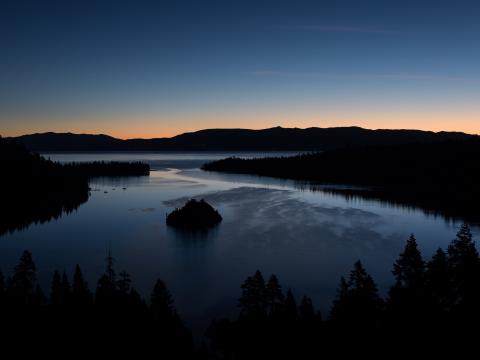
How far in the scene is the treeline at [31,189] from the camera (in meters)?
83.2

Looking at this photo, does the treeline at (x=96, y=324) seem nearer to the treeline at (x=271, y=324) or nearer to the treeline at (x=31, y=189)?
the treeline at (x=271, y=324)

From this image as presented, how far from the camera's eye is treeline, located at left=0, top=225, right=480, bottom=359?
22.5 meters

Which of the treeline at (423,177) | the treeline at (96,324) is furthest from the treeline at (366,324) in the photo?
the treeline at (423,177)

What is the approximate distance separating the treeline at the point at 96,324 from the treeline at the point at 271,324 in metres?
0.05

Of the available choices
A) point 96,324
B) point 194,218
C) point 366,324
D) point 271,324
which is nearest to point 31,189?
point 194,218

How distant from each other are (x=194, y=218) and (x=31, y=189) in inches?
2483

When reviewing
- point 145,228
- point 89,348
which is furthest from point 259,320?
point 145,228

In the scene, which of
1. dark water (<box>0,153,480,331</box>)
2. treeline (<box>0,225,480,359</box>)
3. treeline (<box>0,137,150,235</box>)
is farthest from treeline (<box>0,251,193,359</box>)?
treeline (<box>0,137,150,235</box>)

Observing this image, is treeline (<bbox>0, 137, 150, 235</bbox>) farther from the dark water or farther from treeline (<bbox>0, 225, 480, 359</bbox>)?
treeline (<bbox>0, 225, 480, 359</bbox>)

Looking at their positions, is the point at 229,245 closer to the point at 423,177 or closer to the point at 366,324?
the point at 366,324

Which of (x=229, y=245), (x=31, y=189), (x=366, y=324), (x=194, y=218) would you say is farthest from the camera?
(x=31, y=189)

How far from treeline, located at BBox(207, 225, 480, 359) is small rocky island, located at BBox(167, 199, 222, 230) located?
40811 millimetres

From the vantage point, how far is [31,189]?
373 feet

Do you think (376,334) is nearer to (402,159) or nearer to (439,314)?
(439,314)
